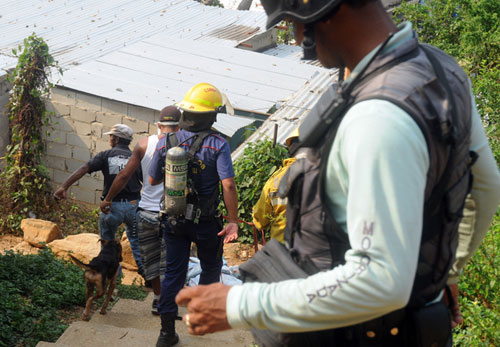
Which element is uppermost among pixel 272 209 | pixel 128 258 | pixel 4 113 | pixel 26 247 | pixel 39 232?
pixel 272 209

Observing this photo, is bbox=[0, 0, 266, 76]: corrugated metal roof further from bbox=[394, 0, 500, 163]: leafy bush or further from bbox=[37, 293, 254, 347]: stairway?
bbox=[37, 293, 254, 347]: stairway

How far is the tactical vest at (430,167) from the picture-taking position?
61.9 inches

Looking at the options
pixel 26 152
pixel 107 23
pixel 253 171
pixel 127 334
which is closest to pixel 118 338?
pixel 127 334

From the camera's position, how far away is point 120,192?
7203 millimetres

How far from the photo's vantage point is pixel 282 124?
9.93 meters

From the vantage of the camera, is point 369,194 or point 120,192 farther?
point 120,192

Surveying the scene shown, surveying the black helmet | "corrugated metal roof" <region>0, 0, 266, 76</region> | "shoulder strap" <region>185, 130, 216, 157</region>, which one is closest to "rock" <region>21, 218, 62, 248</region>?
"corrugated metal roof" <region>0, 0, 266, 76</region>

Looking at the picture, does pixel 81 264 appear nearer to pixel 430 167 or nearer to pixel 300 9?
pixel 300 9

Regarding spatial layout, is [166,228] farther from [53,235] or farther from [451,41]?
[451,41]

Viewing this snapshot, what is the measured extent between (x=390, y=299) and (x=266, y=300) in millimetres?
314

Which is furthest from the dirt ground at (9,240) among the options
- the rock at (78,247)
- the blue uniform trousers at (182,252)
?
the blue uniform trousers at (182,252)

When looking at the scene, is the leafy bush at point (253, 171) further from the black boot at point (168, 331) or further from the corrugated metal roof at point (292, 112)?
the black boot at point (168, 331)

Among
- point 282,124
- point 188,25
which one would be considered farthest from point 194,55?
point 282,124

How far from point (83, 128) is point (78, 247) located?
3.29 metres
